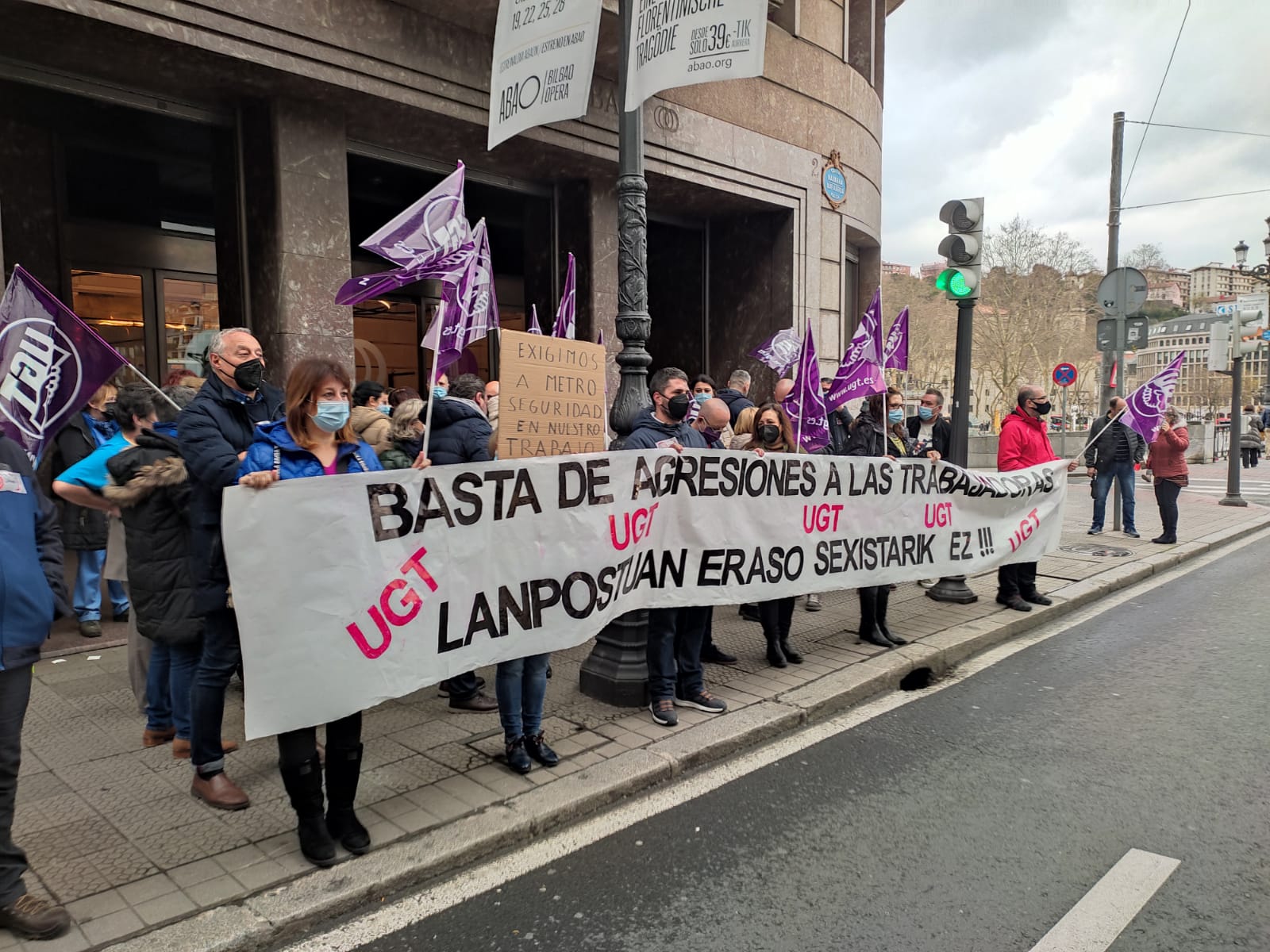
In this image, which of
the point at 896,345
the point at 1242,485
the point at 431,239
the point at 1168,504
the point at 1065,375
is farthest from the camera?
the point at 1242,485

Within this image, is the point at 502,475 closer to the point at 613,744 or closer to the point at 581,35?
the point at 613,744

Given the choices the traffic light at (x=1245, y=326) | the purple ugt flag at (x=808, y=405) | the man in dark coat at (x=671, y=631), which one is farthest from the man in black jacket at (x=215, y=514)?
the traffic light at (x=1245, y=326)

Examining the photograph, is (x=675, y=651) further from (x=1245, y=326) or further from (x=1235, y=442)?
(x=1245, y=326)

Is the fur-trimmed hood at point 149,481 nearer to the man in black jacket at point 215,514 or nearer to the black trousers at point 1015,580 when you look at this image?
the man in black jacket at point 215,514

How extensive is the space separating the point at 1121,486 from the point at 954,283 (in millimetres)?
5613

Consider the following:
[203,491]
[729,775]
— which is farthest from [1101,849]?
[203,491]

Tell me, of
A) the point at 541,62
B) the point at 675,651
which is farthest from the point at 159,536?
the point at 541,62

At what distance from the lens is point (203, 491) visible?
358 centimetres

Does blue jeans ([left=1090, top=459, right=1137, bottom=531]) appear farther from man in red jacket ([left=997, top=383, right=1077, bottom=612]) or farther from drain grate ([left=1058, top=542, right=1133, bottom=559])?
man in red jacket ([left=997, top=383, right=1077, bottom=612])

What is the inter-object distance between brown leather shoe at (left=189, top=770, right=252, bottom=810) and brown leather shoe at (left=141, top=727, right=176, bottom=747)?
736mm

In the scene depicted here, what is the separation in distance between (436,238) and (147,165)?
7218 millimetres

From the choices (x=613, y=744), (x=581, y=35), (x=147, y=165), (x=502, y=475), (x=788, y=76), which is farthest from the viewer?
(x=788, y=76)

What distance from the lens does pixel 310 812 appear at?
3.24 metres

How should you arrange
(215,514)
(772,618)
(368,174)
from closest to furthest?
(215,514), (772,618), (368,174)
